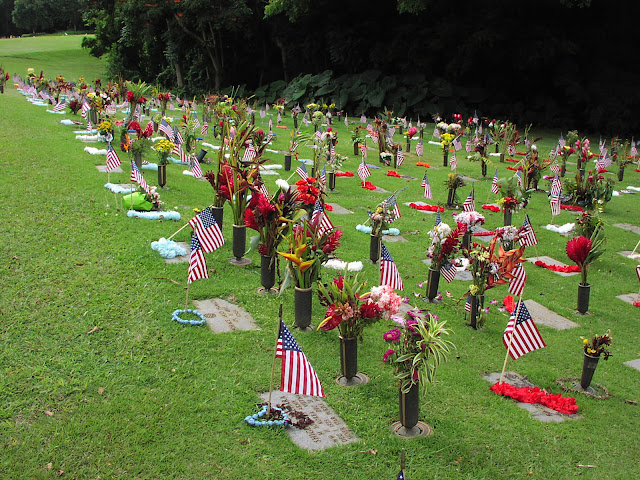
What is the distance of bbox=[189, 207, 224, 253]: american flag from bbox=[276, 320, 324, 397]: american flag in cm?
269

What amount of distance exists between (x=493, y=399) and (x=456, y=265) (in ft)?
7.72

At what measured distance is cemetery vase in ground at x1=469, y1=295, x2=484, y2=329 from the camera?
6406 millimetres

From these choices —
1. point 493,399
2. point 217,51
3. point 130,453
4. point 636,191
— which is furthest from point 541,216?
point 217,51

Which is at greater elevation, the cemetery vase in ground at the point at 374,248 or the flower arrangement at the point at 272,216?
the flower arrangement at the point at 272,216

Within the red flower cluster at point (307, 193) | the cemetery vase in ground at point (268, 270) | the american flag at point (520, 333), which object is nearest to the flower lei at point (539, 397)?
the american flag at point (520, 333)

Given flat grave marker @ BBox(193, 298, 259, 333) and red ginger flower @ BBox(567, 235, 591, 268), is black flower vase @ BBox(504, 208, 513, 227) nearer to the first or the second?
red ginger flower @ BBox(567, 235, 591, 268)

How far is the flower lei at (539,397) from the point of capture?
498cm

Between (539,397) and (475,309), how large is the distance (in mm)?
1472

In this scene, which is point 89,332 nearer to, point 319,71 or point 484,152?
point 484,152

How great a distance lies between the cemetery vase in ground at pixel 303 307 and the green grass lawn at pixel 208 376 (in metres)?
0.21

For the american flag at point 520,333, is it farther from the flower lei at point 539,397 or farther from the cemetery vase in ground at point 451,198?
the cemetery vase in ground at point 451,198

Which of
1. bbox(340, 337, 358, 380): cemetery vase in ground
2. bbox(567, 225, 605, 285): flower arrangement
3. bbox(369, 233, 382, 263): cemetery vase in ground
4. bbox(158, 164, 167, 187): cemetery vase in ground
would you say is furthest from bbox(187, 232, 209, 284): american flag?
bbox(158, 164, 167, 187): cemetery vase in ground

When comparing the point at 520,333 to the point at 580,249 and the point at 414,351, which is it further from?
the point at 580,249

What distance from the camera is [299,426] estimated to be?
4.43 metres
